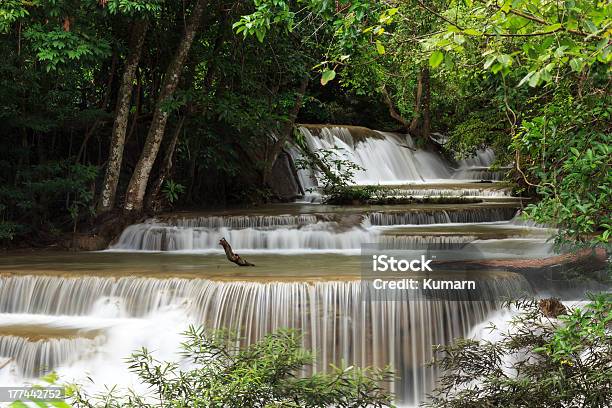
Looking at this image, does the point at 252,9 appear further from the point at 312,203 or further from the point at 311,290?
the point at 311,290

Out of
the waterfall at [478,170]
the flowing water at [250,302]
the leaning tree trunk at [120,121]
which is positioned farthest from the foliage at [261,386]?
the waterfall at [478,170]

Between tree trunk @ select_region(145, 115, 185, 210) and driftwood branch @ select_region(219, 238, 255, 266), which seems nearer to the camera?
driftwood branch @ select_region(219, 238, 255, 266)

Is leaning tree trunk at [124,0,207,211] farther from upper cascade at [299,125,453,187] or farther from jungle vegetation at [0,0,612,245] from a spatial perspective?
upper cascade at [299,125,453,187]

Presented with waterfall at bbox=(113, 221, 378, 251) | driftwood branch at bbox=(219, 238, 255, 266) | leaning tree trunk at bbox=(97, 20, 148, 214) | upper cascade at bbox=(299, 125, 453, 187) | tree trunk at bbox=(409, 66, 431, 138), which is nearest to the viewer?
driftwood branch at bbox=(219, 238, 255, 266)

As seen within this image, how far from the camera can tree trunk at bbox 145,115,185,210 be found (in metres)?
14.4

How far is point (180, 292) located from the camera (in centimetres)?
888

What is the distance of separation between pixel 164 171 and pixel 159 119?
1291 mm

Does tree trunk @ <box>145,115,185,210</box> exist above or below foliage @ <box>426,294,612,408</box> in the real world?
above

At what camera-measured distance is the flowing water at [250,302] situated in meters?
8.09

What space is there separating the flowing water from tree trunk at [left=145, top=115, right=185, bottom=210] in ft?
6.33

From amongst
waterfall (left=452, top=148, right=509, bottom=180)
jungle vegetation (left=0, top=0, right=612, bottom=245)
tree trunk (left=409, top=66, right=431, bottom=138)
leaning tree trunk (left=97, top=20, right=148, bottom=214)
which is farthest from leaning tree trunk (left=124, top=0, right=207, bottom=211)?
tree trunk (left=409, top=66, right=431, bottom=138)

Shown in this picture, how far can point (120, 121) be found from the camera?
13609mm

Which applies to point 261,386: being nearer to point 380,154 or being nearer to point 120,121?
point 120,121

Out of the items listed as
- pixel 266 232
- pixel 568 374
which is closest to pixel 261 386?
pixel 568 374
